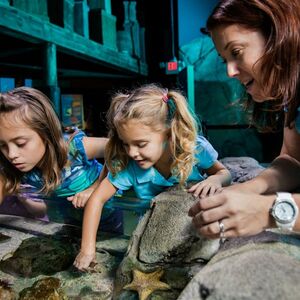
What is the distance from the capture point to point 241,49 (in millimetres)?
1553

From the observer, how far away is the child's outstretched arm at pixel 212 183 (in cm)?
208

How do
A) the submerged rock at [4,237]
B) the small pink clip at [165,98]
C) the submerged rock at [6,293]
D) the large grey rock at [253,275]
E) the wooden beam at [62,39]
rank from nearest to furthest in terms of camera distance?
the large grey rock at [253,275], the submerged rock at [6,293], the small pink clip at [165,98], the submerged rock at [4,237], the wooden beam at [62,39]

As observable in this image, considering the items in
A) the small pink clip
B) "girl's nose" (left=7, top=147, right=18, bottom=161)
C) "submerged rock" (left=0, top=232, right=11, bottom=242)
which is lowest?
"submerged rock" (left=0, top=232, right=11, bottom=242)

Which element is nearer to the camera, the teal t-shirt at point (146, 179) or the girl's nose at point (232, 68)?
the girl's nose at point (232, 68)

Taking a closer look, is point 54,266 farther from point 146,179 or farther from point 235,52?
point 235,52

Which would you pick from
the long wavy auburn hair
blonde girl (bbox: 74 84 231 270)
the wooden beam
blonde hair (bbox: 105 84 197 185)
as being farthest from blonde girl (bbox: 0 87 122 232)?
the wooden beam

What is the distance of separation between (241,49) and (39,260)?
1821 mm

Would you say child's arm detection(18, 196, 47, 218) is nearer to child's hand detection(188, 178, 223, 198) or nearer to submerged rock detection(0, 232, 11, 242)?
submerged rock detection(0, 232, 11, 242)

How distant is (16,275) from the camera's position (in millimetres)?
2252

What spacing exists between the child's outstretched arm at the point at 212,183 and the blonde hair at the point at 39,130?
1207 mm

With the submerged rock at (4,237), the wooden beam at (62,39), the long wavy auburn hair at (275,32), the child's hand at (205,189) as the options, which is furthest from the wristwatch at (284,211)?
the wooden beam at (62,39)

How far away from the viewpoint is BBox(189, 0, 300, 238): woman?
47.4 inches

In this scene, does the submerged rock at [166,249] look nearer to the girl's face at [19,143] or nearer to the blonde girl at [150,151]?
the blonde girl at [150,151]

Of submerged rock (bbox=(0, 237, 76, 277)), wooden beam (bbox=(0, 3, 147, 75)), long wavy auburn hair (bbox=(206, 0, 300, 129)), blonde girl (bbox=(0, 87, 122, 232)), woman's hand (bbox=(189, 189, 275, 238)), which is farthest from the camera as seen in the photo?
wooden beam (bbox=(0, 3, 147, 75))
